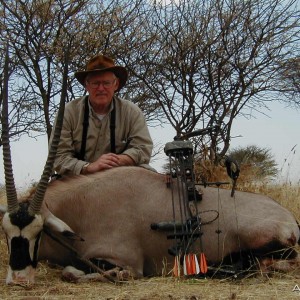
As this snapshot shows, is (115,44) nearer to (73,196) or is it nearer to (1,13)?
(1,13)

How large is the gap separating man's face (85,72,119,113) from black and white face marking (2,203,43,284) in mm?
1542

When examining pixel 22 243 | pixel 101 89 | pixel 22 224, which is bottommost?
pixel 22 243

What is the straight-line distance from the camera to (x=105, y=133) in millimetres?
5695

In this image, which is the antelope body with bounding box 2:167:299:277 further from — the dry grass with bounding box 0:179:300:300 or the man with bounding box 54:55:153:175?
the man with bounding box 54:55:153:175

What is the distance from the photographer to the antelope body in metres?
4.71

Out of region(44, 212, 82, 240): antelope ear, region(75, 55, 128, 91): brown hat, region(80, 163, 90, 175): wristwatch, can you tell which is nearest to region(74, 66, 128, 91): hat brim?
region(75, 55, 128, 91): brown hat

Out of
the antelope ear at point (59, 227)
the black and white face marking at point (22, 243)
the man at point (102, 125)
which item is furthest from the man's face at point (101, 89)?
the black and white face marking at point (22, 243)

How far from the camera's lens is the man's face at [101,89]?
222 inches

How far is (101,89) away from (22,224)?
5.66ft

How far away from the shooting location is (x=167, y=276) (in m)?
4.69

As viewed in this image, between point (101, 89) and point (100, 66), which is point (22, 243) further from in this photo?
point (100, 66)

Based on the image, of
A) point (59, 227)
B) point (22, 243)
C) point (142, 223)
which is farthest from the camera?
point (142, 223)

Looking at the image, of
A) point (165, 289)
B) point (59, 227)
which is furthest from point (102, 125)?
point (165, 289)

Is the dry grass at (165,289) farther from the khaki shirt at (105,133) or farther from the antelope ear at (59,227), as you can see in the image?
the khaki shirt at (105,133)
